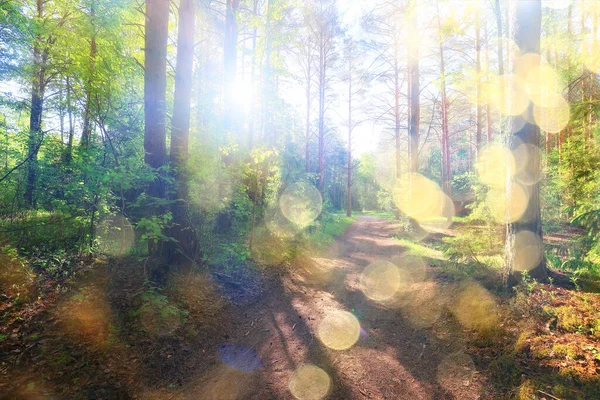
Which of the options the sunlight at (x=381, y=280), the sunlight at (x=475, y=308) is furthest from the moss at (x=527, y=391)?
the sunlight at (x=381, y=280)

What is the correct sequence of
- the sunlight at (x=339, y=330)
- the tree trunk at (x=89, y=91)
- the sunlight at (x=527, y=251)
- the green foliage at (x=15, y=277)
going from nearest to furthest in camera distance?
the green foliage at (x=15, y=277), the sunlight at (x=339, y=330), the sunlight at (x=527, y=251), the tree trunk at (x=89, y=91)

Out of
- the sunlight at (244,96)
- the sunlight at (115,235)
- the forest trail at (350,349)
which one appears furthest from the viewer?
the sunlight at (244,96)

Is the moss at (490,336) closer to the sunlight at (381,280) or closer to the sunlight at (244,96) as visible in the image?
the sunlight at (381,280)

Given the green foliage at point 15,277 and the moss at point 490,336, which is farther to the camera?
the green foliage at point 15,277

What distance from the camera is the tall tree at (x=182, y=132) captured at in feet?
18.5

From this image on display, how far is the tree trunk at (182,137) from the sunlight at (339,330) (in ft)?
10.7

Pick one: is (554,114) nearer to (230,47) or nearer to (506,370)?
(506,370)

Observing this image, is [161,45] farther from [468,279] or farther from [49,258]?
[468,279]

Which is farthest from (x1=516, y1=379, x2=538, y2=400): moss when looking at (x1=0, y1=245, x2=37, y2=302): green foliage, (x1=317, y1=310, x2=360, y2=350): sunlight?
(x1=0, y1=245, x2=37, y2=302): green foliage

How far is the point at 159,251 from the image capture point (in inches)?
215

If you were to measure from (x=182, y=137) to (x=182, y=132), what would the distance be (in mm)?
121

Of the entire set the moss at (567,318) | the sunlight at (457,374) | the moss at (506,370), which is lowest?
the sunlight at (457,374)

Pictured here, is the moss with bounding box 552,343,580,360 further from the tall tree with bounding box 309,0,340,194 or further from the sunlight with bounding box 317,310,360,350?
the tall tree with bounding box 309,0,340,194

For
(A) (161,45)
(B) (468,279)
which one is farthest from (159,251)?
(B) (468,279)
